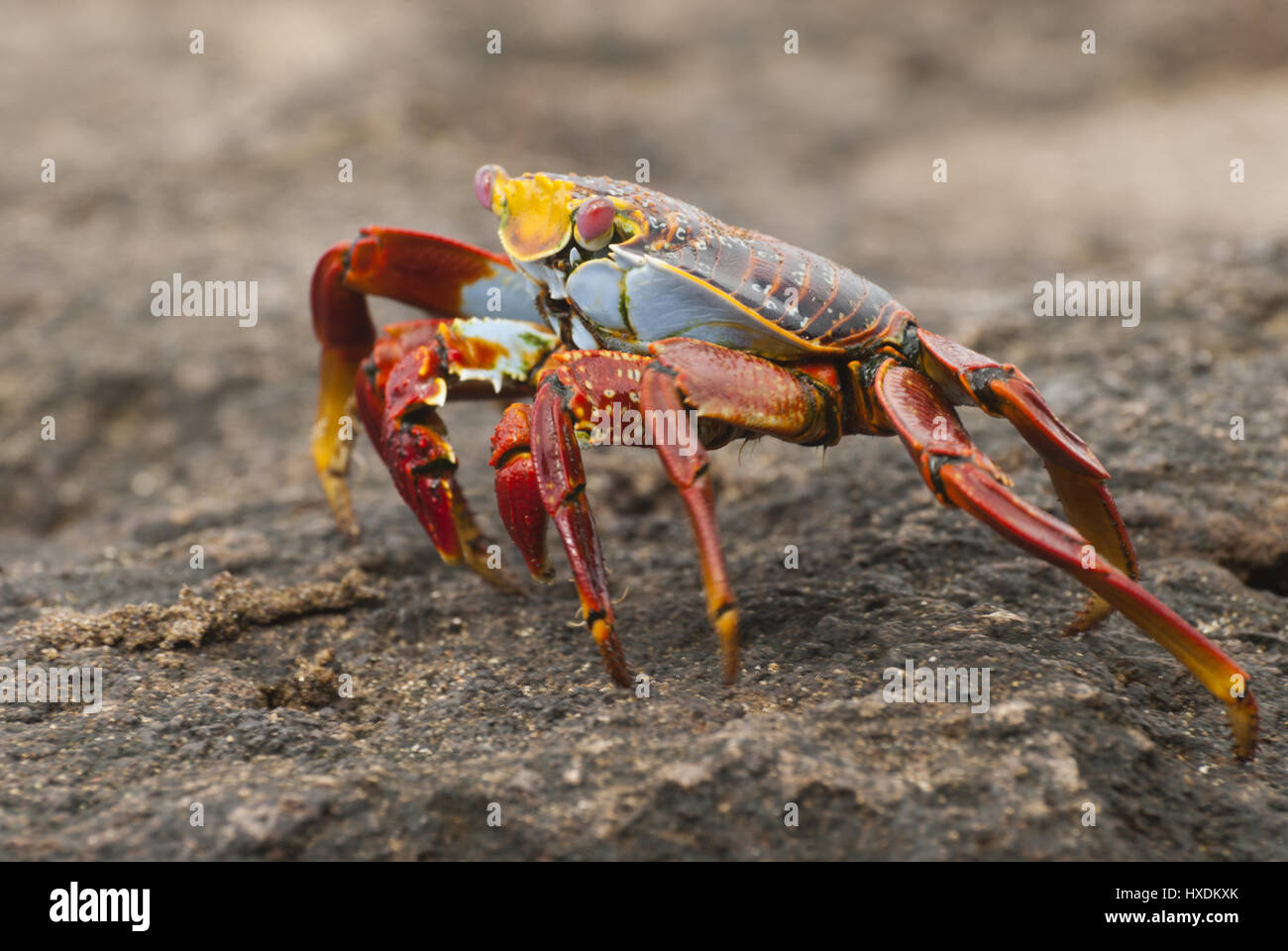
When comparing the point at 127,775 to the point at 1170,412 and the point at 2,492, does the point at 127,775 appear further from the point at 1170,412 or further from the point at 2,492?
the point at 1170,412

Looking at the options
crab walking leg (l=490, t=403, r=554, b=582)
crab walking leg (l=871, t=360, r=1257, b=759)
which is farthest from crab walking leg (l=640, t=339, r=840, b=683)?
crab walking leg (l=490, t=403, r=554, b=582)

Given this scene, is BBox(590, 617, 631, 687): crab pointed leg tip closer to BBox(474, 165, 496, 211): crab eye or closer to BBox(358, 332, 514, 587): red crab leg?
BBox(358, 332, 514, 587): red crab leg

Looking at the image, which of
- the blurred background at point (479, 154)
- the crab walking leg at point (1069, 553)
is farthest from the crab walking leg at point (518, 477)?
the blurred background at point (479, 154)

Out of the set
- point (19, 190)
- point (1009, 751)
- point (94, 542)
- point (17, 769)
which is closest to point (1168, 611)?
point (1009, 751)

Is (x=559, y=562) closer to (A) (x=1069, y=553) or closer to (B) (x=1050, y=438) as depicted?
(B) (x=1050, y=438)

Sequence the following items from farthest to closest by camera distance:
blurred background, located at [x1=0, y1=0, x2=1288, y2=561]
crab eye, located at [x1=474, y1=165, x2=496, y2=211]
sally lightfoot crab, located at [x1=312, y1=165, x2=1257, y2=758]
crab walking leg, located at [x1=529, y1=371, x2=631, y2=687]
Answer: blurred background, located at [x1=0, y1=0, x2=1288, y2=561] < crab eye, located at [x1=474, y1=165, x2=496, y2=211] < crab walking leg, located at [x1=529, y1=371, x2=631, y2=687] < sally lightfoot crab, located at [x1=312, y1=165, x2=1257, y2=758]

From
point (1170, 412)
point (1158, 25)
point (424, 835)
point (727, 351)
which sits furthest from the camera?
point (1158, 25)
